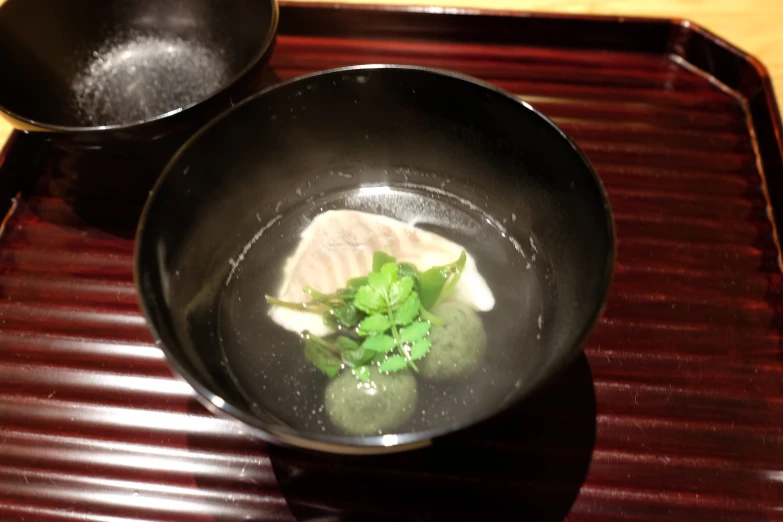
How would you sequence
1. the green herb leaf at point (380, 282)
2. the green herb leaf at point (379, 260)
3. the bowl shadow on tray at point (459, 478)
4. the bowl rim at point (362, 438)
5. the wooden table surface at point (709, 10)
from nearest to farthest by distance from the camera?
the bowl rim at point (362, 438)
the bowl shadow on tray at point (459, 478)
the green herb leaf at point (380, 282)
the green herb leaf at point (379, 260)
the wooden table surface at point (709, 10)

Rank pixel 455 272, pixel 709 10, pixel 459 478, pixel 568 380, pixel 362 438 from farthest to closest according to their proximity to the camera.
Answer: pixel 709 10
pixel 455 272
pixel 568 380
pixel 459 478
pixel 362 438

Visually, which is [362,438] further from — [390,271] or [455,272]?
[455,272]

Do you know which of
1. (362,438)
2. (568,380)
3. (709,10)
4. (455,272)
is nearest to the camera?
(362,438)

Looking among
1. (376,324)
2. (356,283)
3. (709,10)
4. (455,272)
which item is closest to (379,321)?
(376,324)

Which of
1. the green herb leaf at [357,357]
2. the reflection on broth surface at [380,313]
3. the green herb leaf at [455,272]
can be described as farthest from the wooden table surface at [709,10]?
the green herb leaf at [357,357]

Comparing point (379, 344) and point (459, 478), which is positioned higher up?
point (379, 344)

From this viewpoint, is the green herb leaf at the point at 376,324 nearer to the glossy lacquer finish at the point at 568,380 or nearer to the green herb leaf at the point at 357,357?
Answer: the green herb leaf at the point at 357,357

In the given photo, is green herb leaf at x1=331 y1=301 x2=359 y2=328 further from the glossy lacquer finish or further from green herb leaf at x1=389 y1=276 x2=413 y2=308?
the glossy lacquer finish
